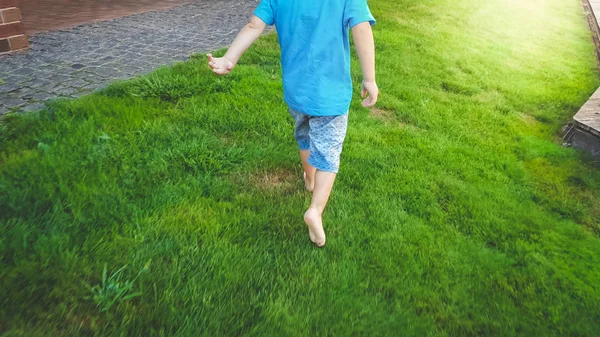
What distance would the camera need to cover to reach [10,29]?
4668mm

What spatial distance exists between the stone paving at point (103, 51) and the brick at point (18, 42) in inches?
3.7

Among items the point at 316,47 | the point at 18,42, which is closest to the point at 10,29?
the point at 18,42


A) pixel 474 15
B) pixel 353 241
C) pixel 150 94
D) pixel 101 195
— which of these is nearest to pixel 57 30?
pixel 150 94

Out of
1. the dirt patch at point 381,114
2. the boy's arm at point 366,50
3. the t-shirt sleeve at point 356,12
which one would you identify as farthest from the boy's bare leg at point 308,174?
the dirt patch at point 381,114

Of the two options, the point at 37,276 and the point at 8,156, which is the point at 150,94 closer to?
the point at 8,156

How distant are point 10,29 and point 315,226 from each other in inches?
171

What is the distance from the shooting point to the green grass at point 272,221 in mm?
1923

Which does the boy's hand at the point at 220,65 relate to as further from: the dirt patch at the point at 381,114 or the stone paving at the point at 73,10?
the stone paving at the point at 73,10

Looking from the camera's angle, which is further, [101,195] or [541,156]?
[541,156]

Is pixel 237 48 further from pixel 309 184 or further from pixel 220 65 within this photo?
pixel 309 184

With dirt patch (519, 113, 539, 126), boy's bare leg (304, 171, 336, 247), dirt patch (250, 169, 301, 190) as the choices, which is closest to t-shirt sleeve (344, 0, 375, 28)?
boy's bare leg (304, 171, 336, 247)

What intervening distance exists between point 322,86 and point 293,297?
1.02 m

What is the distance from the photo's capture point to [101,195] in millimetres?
2494

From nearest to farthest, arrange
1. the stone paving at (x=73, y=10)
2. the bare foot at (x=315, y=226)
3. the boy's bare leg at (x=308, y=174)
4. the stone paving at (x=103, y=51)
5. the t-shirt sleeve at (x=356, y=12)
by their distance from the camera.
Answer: the t-shirt sleeve at (x=356, y=12) → the bare foot at (x=315, y=226) → the boy's bare leg at (x=308, y=174) → the stone paving at (x=103, y=51) → the stone paving at (x=73, y=10)
